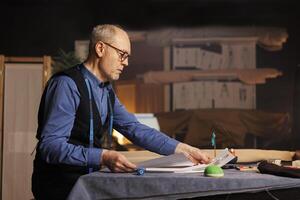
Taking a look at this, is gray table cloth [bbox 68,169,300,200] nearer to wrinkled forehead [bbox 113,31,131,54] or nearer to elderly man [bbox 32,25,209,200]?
elderly man [bbox 32,25,209,200]

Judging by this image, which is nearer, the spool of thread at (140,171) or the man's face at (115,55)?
the spool of thread at (140,171)

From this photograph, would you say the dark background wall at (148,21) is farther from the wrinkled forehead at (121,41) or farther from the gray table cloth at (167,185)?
the gray table cloth at (167,185)

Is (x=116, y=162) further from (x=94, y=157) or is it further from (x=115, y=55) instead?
(x=115, y=55)

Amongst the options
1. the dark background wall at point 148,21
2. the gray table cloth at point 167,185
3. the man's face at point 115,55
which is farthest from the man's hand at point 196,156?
the dark background wall at point 148,21

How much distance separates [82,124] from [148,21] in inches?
138

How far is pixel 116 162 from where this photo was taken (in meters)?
1.38

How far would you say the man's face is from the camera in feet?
5.17

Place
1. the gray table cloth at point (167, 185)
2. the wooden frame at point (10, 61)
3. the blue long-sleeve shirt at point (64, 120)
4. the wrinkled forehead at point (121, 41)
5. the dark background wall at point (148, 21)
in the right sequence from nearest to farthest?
the gray table cloth at point (167, 185) < the blue long-sleeve shirt at point (64, 120) < the wrinkled forehead at point (121, 41) < the wooden frame at point (10, 61) < the dark background wall at point (148, 21)

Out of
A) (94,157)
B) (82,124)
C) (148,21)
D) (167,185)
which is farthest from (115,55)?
(148,21)

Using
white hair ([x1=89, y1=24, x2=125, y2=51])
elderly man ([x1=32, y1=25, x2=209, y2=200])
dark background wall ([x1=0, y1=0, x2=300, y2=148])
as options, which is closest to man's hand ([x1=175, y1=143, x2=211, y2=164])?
elderly man ([x1=32, y1=25, x2=209, y2=200])

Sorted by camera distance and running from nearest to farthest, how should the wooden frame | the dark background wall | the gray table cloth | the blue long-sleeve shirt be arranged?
the gray table cloth → the blue long-sleeve shirt → the wooden frame → the dark background wall

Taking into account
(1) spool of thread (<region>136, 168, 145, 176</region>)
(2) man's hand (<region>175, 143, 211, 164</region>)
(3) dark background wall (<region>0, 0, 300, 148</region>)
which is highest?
(3) dark background wall (<region>0, 0, 300, 148</region>)

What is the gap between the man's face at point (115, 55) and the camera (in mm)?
1575

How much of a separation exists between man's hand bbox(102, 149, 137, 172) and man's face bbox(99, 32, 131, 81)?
0.34 meters
